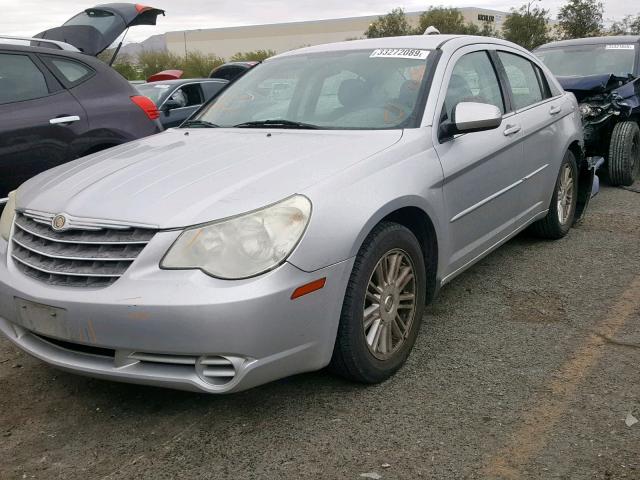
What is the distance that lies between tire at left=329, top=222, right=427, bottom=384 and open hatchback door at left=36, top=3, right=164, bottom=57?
459 cm

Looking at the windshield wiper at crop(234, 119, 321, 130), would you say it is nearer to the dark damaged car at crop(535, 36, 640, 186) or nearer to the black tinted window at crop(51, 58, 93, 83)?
the black tinted window at crop(51, 58, 93, 83)

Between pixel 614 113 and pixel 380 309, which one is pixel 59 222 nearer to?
pixel 380 309

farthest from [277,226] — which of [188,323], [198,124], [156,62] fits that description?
[156,62]

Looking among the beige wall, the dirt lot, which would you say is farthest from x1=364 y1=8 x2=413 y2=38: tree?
the dirt lot

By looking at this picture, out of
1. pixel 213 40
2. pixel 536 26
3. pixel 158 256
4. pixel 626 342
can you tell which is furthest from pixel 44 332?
pixel 213 40

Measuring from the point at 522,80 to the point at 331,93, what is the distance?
5.34ft

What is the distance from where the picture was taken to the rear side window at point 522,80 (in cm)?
459

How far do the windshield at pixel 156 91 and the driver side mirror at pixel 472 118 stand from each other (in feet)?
22.8

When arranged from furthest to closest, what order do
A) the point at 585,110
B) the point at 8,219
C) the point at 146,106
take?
the point at 585,110 → the point at 146,106 → the point at 8,219

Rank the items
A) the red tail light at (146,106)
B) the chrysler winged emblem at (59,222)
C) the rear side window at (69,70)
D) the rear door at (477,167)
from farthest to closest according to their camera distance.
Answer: the red tail light at (146,106) < the rear side window at (69,70) < the rear door at (477,167) < the chrysler winged emblem at (59,222)

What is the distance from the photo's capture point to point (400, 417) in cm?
287

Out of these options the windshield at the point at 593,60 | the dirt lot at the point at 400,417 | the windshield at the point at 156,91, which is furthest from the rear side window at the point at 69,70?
the windshield at the point at 593,60

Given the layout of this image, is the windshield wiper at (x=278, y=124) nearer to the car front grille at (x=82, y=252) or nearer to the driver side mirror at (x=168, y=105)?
the car front grille at (x=82, y=252)

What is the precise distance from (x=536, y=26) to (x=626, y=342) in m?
29.9
